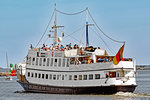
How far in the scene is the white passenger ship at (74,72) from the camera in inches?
1962

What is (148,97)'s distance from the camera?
49.5 meters

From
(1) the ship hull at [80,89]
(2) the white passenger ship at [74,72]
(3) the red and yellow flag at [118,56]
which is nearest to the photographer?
(3) the red and yellow flag at [118,56]

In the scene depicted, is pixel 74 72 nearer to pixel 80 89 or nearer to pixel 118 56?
pixel 80 89

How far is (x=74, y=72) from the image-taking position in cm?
5319

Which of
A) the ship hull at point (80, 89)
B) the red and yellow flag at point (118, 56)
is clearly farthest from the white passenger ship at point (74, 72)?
the red and yellow flag at point (118, 56)

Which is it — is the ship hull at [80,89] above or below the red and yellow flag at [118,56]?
below

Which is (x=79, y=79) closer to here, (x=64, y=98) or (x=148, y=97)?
(x=64, y=98)

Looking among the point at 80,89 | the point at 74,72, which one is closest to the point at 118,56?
the point at 80,89

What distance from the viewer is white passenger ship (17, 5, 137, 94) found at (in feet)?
164

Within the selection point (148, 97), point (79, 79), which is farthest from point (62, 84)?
point (148, 97)

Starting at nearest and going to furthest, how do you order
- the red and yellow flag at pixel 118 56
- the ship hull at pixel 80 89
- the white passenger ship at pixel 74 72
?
1. the red and yellow flag at pixel 118 56
2. the ship hull at pixel 80 89
3. the white passenger ship at pixel 74 72

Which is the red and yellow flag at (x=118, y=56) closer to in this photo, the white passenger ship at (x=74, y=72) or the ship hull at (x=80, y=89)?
the white passenger ship at (x=74, y=72)

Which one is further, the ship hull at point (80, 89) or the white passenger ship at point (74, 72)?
the white passenger ship at point (74, 72)

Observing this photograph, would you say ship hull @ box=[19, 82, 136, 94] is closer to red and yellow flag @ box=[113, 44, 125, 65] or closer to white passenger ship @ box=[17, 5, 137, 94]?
white passenger ship @ box=[17, 5, 137, 94]
